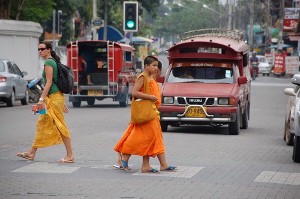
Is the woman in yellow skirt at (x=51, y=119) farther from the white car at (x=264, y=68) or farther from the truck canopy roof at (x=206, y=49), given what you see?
the white car at (x=264, y=68)

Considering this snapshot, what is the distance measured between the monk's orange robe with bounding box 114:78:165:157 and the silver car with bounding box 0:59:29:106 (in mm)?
19960

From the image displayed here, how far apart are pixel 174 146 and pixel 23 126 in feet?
20.7

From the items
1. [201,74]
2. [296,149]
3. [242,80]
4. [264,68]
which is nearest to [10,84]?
[201,74]

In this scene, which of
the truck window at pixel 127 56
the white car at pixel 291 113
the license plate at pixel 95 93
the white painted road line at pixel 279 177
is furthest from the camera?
the truck window at pixel 127 56

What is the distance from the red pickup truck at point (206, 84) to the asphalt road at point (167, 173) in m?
0.40

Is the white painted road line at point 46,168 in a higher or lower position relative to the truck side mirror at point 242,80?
lower

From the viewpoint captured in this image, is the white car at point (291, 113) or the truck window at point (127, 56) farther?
the truck window at point (127, 56)

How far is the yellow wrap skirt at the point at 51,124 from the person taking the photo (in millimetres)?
16078

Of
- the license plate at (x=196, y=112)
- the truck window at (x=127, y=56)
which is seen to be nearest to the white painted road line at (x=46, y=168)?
the license plate at (x=196, y=112)

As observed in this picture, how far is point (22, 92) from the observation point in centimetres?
3681

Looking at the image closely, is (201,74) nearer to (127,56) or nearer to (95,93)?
(95,93)

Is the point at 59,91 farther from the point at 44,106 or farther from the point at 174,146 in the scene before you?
the point at 174,146

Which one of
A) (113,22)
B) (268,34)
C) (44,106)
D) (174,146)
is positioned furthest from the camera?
(268,34)

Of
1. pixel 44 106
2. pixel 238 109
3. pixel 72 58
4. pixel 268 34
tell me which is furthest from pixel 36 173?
pixel 268 34
